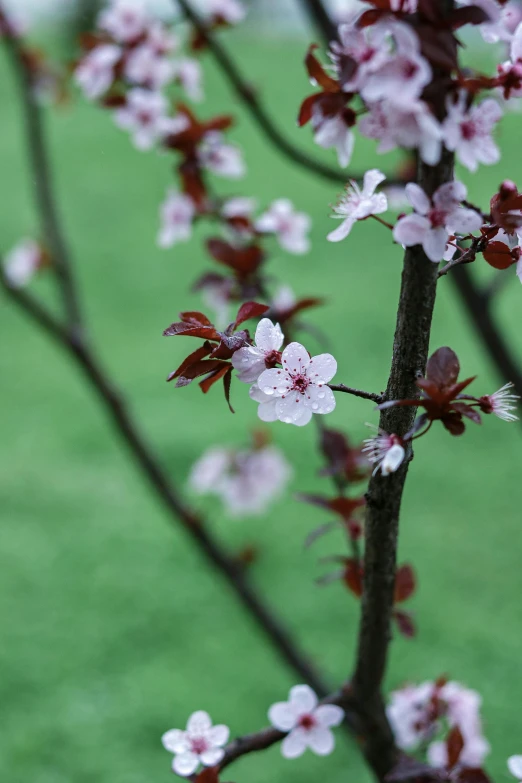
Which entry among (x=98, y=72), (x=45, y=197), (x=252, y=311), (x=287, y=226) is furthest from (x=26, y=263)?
(x=252, y=311)

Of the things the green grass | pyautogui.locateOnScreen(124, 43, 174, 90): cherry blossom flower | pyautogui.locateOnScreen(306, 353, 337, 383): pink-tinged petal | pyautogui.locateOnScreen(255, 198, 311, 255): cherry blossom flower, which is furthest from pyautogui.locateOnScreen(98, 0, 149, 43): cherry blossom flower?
pyautogui.locateOnScreen(306, 353, 337, 383): pink-tinged petal

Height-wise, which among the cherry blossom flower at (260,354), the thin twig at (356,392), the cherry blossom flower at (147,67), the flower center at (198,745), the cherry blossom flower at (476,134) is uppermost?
the cherry blossom flower at (147,67)

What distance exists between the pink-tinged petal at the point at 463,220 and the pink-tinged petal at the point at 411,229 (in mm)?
13

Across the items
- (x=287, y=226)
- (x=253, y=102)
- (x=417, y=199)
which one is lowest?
(x=417, y=199)

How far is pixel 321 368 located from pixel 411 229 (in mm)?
101

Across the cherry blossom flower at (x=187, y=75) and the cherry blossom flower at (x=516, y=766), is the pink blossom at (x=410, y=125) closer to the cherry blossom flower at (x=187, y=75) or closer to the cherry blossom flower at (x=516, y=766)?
the cherry blossom flower at (x=516, y=766)

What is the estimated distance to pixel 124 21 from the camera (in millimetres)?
1124

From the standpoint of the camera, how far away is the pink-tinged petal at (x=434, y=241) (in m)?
0.46

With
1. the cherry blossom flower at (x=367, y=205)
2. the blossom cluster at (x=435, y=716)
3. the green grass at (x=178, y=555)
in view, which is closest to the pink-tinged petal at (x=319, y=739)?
the blossom cluster at (x=435, y=716)

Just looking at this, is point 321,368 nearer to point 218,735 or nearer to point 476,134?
point 476,134

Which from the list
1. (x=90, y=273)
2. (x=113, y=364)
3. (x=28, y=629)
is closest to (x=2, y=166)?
(x=90, y=273)

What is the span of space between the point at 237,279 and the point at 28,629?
128 centimetres

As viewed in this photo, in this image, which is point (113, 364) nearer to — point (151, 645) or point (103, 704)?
point (151, 645)

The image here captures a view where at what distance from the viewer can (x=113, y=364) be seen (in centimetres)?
323
